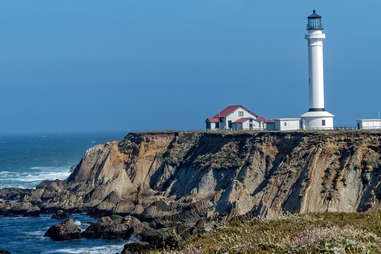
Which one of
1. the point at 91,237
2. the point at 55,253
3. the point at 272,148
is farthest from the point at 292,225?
the point at 272,148

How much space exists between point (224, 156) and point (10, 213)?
1976cm

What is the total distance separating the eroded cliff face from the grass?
22541 millimetres

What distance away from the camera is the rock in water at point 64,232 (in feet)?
140

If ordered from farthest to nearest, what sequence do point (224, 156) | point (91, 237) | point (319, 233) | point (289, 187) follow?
point (224, 156)
point (289, 187)
point (91, 237)
point (319, 233)

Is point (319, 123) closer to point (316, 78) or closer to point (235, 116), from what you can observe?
point (316, 78)

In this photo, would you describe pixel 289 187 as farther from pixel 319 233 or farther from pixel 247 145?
pixel 319 233

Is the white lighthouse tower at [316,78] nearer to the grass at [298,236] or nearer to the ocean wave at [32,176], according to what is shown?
the ocean wave at [32,176]

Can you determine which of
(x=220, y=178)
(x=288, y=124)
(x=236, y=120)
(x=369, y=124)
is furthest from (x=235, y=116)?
(x=220, y=178)

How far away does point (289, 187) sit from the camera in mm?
48000

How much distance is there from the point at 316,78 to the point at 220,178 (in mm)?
14440

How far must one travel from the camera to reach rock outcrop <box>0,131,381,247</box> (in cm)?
4544

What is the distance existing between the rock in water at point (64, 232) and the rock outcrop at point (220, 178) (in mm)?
5380

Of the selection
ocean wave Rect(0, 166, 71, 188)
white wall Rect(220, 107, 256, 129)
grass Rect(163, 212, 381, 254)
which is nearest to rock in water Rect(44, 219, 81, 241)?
grass Rect(163, 212, 381, 254)

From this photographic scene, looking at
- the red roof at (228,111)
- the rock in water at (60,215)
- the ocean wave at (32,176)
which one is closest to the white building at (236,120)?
the red roof at (228,111)
